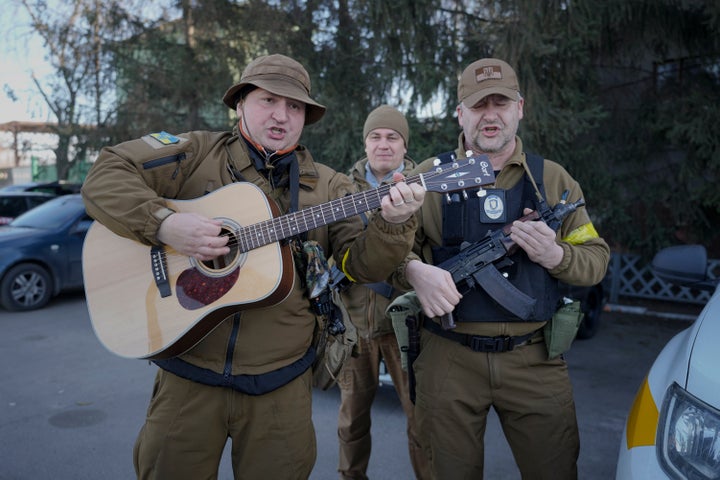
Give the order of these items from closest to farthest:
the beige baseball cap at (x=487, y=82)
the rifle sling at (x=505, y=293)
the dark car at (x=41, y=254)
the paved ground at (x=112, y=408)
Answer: the rifle sling at (x=505, y=293)
the beige baseball cap at (x=487, y=82)
the paved ground at (x=112, y=408)
the dark car at (x=41, y=254)

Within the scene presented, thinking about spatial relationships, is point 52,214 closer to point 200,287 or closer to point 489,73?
point 200,287

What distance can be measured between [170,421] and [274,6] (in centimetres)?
691

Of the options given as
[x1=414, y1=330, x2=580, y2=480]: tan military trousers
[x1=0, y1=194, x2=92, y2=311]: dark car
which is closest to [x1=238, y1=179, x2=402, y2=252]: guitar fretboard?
[x1=414, y1=330, x2=580, y2=480]: tan military trousers

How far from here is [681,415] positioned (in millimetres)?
1634

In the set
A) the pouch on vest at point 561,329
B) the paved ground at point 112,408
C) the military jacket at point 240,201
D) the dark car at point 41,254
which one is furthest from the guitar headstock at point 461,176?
the dark car at point 41,254

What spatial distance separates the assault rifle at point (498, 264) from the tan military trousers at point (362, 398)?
117 centimetres

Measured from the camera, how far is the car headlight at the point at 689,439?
4.93 ft

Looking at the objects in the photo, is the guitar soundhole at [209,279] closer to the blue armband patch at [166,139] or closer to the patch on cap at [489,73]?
the blue armband patch at [166,139]

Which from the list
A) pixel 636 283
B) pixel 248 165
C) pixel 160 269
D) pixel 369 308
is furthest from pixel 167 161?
pixel 636 283

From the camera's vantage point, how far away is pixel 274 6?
302 inches

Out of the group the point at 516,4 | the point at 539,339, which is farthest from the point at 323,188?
the point at 516,4

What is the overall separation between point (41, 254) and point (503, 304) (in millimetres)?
7697

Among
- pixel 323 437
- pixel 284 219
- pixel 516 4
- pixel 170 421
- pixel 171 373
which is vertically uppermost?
pixel 516 4

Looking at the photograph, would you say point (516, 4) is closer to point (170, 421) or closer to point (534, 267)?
point (534, 267)
